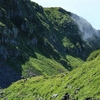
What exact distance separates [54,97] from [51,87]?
10.4 metres

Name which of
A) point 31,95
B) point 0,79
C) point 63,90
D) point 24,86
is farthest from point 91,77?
point 0,79

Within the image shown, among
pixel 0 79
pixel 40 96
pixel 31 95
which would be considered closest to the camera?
pixel 40 96

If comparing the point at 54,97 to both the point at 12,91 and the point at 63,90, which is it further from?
the point at 12,91

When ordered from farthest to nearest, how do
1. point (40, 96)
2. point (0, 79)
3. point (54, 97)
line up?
point (0, 79), point (40, 96), point (54, 97)

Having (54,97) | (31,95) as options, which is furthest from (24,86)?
Answer: (54,97)

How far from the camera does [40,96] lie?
87.5m

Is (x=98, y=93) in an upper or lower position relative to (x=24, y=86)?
upper

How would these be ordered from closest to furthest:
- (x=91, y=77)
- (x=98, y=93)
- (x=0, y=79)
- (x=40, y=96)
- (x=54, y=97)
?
(x=98, y=93) → (x=91, y=77) → (x=54, y=97) → (x=40, y=96) → (x=0, y=79)

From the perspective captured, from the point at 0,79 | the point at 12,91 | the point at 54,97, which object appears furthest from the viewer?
the point at 0,79

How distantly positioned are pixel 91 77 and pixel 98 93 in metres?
10.2

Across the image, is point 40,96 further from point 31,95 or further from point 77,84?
point 77,84

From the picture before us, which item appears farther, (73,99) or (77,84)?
(77,84)

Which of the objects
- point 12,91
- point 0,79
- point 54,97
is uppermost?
point 54,97

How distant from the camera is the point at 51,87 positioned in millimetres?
88812
